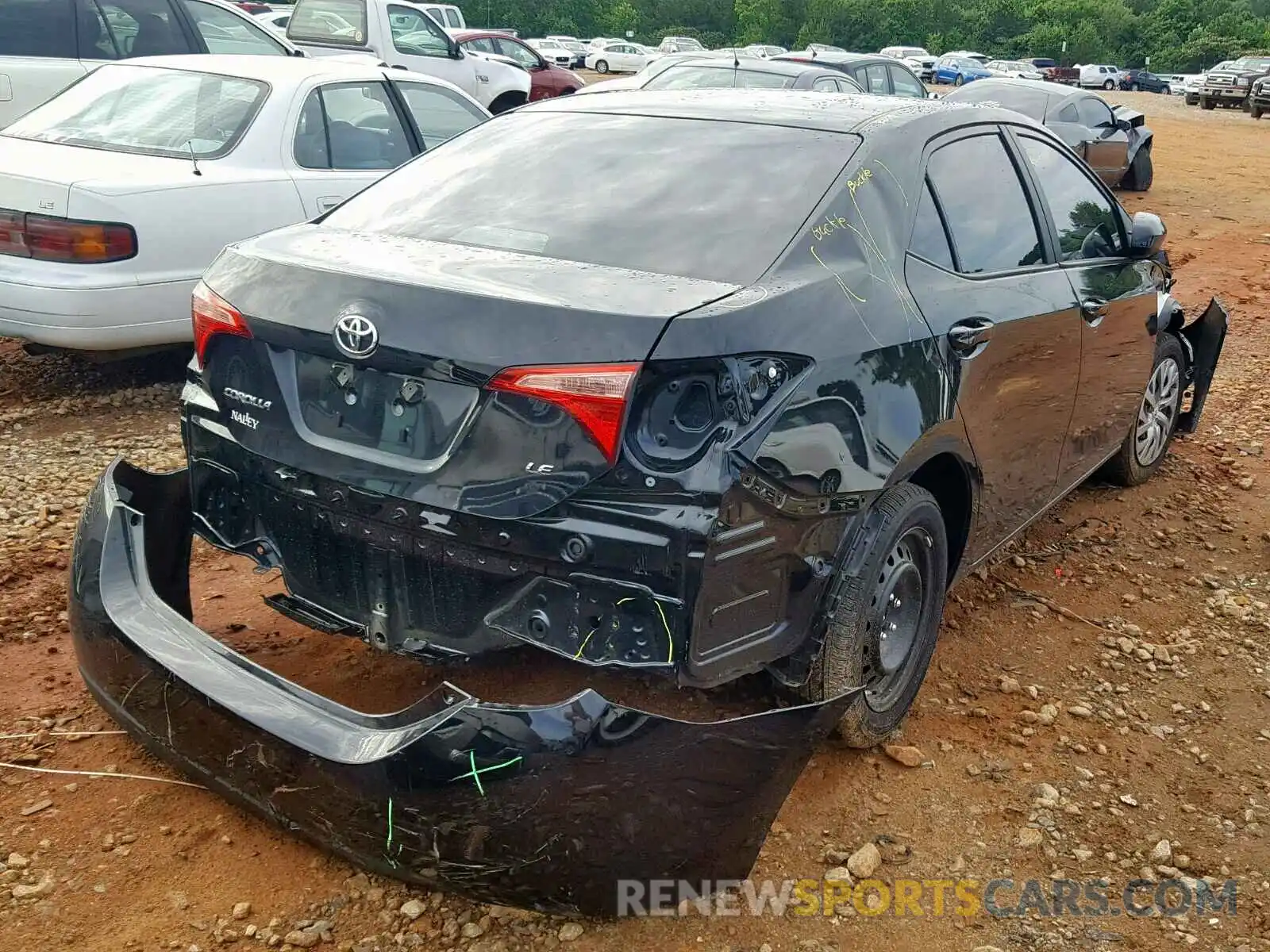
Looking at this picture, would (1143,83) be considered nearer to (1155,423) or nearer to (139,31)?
(139,31)

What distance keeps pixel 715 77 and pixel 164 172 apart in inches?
279

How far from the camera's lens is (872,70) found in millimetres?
13789

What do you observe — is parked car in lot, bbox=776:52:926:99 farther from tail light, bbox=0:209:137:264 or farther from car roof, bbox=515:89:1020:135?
car roof, bbox=515:89:1020:135

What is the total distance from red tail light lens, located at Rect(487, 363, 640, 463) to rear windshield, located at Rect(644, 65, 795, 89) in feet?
31.1

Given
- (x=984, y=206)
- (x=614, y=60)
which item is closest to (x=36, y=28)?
(x=984, y=206)

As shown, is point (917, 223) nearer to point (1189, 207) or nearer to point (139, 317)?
point (139, 317)

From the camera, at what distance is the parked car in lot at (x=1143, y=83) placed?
4947 cm

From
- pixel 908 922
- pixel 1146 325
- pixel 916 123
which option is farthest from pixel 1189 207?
pixel 908 922

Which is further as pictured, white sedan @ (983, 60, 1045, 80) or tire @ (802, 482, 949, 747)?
white sedan @ (983, 60, 1045, 80)

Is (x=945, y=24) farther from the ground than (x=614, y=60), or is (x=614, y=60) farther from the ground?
(x=945, y=24)

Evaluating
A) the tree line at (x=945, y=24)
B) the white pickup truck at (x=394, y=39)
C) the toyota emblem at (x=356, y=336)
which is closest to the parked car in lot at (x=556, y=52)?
the tree line at (x=945, y=24)

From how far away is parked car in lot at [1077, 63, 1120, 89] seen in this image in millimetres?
49281

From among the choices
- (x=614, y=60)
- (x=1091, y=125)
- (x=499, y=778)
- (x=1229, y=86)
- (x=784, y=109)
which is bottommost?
(x=614, y=60)

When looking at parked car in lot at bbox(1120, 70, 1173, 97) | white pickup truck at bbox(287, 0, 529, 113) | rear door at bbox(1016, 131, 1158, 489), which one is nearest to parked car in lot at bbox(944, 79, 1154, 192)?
white pickup truck at bbox(287, 0, 529, 113)
